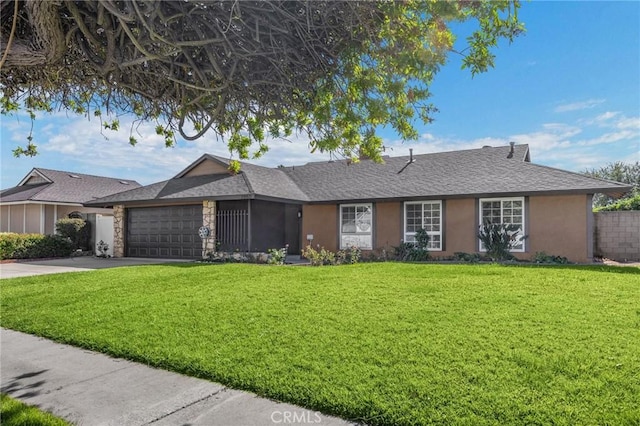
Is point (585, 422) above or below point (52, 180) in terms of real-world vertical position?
below

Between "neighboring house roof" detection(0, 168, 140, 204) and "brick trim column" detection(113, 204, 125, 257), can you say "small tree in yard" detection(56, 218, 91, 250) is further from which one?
"neighboring house roof" detection(0, 168, 140, 204)

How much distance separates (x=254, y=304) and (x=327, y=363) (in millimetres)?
3164

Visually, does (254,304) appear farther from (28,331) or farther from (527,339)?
(527,339)

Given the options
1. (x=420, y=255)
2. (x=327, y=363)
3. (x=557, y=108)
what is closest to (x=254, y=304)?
(x=327, y=363)

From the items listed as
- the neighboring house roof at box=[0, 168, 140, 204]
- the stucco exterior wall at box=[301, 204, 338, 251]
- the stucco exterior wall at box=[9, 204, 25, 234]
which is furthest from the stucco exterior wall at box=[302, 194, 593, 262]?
the stucco exterior wall at box=[9, 204, 25, 234]

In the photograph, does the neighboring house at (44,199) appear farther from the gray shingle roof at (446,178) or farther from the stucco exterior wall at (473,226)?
the gray shingle roof at (446,178)

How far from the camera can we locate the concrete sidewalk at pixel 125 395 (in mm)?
3479

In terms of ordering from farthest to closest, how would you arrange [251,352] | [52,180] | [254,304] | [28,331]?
[52,180] → [254,304] → [28,331] → [251,352]

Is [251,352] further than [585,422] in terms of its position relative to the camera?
Yes

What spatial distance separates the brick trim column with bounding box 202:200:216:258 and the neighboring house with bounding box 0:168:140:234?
8.95m

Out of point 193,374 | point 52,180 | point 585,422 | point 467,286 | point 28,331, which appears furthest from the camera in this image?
point 52,180

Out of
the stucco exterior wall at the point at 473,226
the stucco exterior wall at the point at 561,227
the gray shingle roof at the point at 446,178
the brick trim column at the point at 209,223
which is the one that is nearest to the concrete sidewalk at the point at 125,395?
the brick trim column at the point at 209,223

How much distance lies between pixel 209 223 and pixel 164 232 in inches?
119

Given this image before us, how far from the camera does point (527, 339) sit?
5.03 meters
